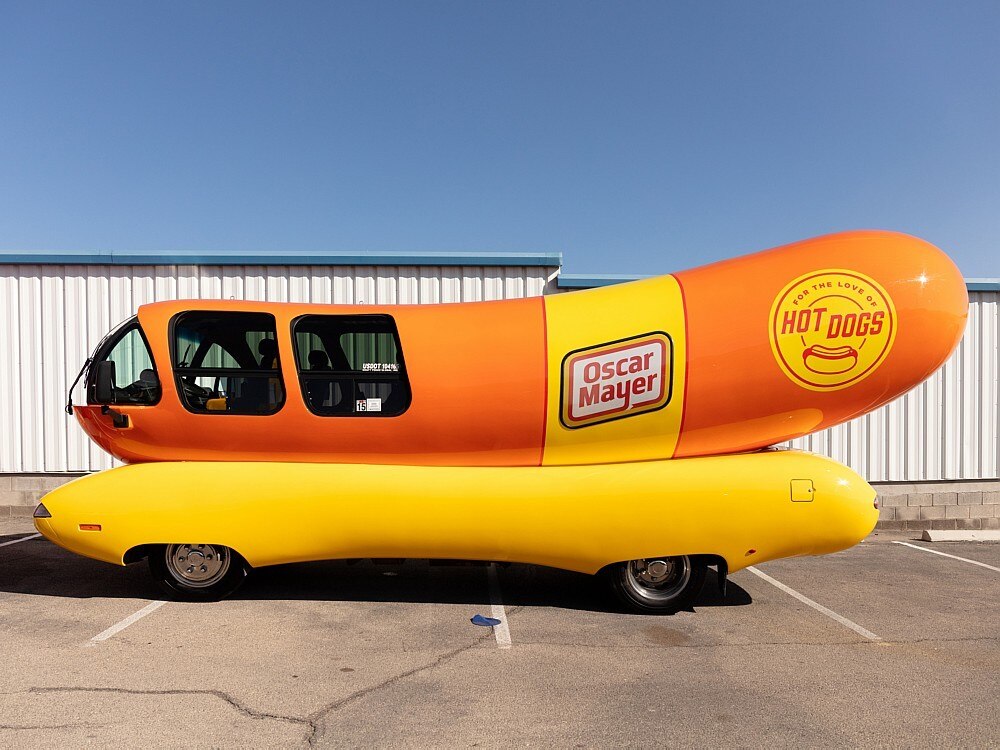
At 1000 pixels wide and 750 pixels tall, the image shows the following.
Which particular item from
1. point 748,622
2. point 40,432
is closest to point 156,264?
point 40,432

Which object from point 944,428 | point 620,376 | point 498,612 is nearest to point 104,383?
point 498,612

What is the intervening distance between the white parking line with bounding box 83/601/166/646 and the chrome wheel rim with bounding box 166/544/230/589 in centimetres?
28

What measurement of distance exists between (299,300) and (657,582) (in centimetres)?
678

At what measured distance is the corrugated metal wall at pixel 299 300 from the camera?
9203 mm

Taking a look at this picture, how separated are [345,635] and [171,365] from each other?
2.60m

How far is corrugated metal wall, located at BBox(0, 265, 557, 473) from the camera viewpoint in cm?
920

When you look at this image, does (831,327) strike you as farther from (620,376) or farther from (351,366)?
(351,366)

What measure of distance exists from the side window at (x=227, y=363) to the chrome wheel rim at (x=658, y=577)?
3.24 meters

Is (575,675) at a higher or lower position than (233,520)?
lower

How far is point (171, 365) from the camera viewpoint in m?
4.99

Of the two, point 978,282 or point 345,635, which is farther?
point 978,282

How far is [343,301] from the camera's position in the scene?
9.42 m

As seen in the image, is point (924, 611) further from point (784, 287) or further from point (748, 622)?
point (784, 287)

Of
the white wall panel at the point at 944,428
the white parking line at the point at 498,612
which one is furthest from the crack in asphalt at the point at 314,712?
the white wall panel at the point at 944,428
